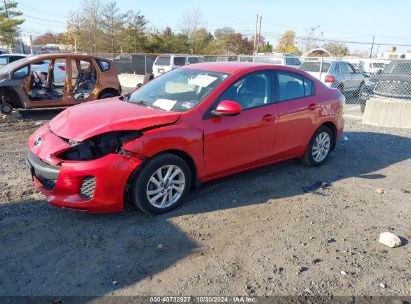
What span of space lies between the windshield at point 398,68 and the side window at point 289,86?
731 cm

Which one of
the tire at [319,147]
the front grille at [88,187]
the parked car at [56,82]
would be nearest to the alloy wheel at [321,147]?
the tire at [319,147]

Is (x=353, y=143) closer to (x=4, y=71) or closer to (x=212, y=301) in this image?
(x=212, y=301)

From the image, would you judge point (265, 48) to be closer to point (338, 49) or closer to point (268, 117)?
point (338, 49)

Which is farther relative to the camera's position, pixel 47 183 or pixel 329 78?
pixel 329 78

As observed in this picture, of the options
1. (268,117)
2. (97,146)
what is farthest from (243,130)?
(97,146)

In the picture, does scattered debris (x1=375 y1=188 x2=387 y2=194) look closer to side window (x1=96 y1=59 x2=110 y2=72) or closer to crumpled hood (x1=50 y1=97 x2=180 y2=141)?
crumpled hood (x1=50 y1=97 x2=180 y2=141)

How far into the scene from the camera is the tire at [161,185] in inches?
152

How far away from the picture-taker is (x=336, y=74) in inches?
569

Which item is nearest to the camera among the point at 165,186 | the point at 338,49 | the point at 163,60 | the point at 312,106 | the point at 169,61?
the point at 165,186

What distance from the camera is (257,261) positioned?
3338 mm

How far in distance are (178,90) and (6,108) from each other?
639 centimetres

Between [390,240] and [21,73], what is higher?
[21,73]

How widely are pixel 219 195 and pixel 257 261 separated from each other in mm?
1453

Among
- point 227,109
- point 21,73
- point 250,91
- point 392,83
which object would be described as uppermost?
point 250,91
